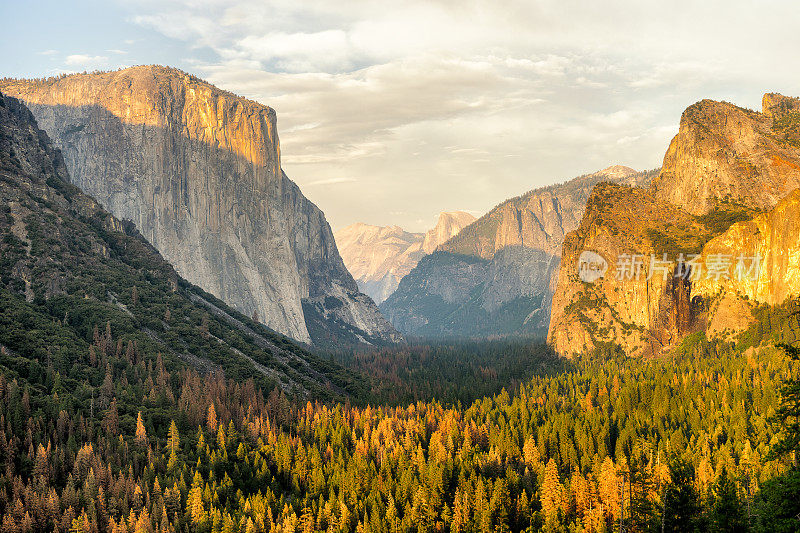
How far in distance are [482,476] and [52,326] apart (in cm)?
10021

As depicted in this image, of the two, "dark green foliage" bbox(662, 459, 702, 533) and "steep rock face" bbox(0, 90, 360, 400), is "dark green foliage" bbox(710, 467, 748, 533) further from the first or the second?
"steep rock face" bbox(0, 90, 360, 400)

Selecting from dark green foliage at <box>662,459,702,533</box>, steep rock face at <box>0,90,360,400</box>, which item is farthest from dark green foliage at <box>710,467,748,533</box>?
steep rock face at <box>0,90,360,400</box>

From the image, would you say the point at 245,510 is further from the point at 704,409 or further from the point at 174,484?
the point at 704,409

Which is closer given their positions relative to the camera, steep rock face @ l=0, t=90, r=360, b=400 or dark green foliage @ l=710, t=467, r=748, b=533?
dark green foliage @ l=710, t=467, r=748, b=533

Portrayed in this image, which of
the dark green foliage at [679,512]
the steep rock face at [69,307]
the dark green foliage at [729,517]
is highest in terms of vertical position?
the steep rock face at [69,307]

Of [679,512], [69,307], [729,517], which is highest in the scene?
[69,307]

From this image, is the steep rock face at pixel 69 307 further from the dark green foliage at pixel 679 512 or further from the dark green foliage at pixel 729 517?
the dark green foliage at pixel 729 517

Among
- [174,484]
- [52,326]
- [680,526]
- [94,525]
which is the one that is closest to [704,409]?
[680,526]

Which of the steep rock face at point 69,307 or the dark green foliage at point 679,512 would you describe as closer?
the dark green foliage at point 679,512

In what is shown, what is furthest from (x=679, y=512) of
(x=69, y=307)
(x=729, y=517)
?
(x=69, y=307)

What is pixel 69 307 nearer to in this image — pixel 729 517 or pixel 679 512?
pixel 679 512

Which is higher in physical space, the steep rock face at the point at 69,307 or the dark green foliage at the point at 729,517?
the steep rock face at the point at 69,307

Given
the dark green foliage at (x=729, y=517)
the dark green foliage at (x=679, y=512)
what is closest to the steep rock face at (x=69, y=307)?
the dark green foliage at (x=679, y=512)

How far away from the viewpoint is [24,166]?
19950 centimetres
